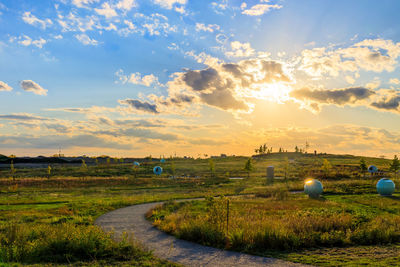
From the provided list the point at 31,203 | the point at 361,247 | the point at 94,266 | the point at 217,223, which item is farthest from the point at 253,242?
the point at 31,203

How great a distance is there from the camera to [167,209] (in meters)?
21.9

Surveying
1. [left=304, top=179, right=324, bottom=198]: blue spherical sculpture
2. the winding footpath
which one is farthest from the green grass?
[left=304, top=179, right=324, bottom=198]: blue spherical sculpture

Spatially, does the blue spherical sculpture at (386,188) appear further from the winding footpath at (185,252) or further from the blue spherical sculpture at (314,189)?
the winding footpath at (185,252)

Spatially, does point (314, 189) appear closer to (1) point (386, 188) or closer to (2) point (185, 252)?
(1) point (386, 188)

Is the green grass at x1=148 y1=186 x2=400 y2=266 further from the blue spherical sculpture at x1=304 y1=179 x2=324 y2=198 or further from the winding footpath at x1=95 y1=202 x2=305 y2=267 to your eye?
the blue spherical sculpture at x1=304 y1=179 x2=324 y2=198

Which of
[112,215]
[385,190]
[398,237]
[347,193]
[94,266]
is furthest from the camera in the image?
[347,193]

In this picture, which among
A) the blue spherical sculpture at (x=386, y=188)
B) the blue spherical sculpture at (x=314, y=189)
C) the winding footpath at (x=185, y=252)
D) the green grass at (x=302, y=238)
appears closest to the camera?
the winding footpath at (x=185, y=252)

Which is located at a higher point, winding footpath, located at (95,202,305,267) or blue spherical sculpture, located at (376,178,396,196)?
blue spherical sculpture, located at (376,178,396,196)

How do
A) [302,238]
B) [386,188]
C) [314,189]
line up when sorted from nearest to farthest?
[302,238] < [314,189] < [386,188]

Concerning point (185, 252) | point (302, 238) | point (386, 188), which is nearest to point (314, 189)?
point (386, 188)

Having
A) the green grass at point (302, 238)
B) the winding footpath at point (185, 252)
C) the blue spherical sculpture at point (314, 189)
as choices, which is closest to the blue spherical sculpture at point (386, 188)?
the blue spherical sculpture at point (314, 189)

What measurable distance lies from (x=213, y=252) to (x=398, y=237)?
8.72m

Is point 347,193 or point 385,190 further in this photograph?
point 347,193

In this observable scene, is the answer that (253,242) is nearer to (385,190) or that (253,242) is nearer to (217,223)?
(217,223)
